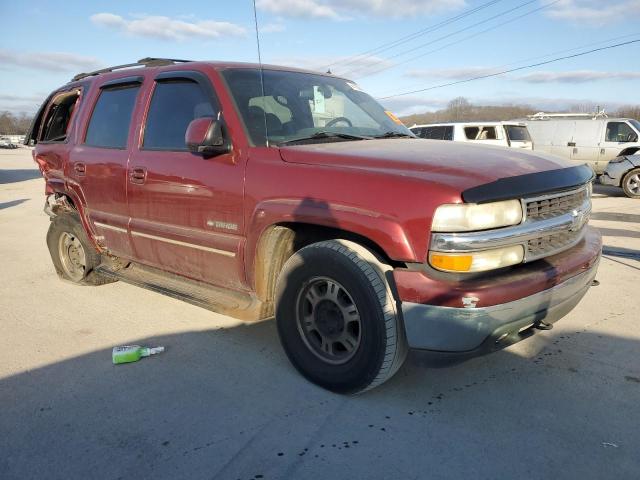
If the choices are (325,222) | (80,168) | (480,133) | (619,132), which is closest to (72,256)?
(80,168)

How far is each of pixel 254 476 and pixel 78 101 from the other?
13.3ft

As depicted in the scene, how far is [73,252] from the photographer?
533 cm

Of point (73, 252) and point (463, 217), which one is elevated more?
point (463, 217)

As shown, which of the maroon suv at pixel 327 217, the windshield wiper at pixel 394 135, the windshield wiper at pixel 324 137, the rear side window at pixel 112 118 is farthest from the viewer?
the rear side window at pixel 112 118

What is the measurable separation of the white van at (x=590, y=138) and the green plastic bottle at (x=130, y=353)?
14.9 metres

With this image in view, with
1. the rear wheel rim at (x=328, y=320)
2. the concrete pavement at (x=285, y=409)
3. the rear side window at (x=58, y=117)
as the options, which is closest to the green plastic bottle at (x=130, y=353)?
the concrete pavement at (x=285, y=409)

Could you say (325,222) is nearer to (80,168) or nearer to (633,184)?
(80,168)

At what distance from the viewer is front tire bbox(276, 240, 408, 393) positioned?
268 cm

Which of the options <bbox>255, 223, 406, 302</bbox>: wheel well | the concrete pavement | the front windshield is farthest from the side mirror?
the concrete pavement

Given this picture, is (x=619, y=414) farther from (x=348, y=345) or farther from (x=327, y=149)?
(x=327, y=149)

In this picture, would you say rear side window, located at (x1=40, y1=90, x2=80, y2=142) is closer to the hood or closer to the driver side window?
the hood

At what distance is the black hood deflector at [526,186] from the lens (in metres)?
2.45

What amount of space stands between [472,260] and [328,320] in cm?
95

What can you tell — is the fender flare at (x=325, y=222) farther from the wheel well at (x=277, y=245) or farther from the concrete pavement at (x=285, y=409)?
the concrete pavement at (x=285, y=409)
